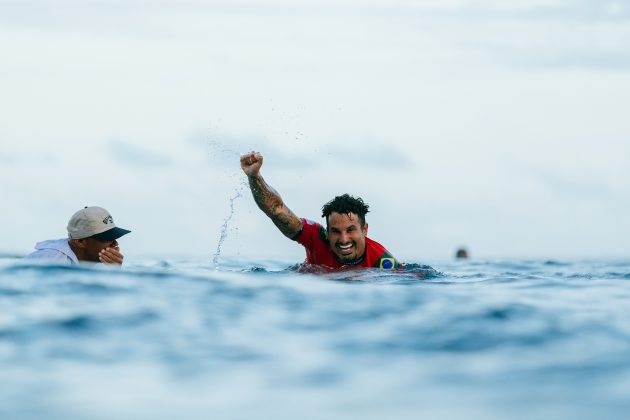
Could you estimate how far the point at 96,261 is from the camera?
10.0 meters

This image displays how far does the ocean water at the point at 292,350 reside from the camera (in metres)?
4.93

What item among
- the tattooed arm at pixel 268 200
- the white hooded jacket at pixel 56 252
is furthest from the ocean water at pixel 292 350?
the tattooed arm at pixel 268 200

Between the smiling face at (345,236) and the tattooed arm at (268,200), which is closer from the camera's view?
the tattooed arm at (268,200)

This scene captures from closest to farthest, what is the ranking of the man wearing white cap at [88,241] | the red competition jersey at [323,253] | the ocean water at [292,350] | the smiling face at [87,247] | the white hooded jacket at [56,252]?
the ocean water at [292,350]
the white hooded jacket at [56,252]
the man wearing white cap at [88,241]
the smiling face at [87,247]
the red competition jersey at [323,253]

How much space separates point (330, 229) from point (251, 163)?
53.3 inches

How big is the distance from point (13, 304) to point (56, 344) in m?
1.40

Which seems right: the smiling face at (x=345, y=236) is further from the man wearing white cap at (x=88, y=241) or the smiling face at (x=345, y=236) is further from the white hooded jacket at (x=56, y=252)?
the white hooded jacket at (x=56, y=252)

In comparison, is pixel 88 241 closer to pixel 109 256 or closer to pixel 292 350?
pixel 109 256

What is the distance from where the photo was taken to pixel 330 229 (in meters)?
12.1

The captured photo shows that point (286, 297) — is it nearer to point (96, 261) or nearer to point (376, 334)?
point (376, 334)

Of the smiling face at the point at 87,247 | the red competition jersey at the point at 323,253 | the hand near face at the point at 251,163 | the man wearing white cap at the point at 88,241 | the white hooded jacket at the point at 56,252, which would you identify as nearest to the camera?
the white hooded jacket at the point at 56,252

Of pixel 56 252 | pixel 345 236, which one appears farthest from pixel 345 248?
pixel 56 252

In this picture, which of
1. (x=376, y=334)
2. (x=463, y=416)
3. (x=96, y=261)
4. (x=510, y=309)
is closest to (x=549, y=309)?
(x=510, y=309)

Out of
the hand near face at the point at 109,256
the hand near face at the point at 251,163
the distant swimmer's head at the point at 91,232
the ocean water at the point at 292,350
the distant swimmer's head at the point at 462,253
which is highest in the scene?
the distant swimmer's head at the point at 462,253
